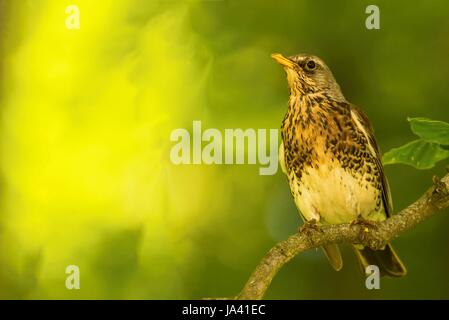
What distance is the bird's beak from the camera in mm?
4554

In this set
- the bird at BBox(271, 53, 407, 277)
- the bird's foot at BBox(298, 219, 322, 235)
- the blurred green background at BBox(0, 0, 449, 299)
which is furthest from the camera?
the blurred green background at BBox(0, 0, 449, 299)

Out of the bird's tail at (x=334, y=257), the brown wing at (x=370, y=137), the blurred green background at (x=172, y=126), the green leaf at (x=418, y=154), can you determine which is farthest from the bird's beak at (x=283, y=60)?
the green leaf at (x=418, y=154)

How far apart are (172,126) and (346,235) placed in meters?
2.19

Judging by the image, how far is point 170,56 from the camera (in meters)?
5.61

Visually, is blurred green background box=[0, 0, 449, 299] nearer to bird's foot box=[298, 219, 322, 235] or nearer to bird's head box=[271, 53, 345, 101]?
bird's head box=[271, 53, 345, 101]

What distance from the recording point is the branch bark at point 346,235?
3.09 meters

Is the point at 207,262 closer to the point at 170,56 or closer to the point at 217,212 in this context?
the point at 217,212

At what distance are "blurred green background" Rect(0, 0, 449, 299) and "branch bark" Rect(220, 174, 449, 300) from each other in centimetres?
184

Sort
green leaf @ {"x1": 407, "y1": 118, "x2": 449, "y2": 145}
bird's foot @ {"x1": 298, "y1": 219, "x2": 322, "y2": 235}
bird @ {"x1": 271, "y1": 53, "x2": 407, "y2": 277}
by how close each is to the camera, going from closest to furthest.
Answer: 1. green leaf @ {"x1": 407, "y1": 118, "x2": 449, "y2": 145}
2. bird's foot @ {"x1": 298, "y1": 219, "x2": 322, "y2": 235}
3. bird @ {"x1": 271, "y1": 53, "x2": 407, "y2": 277}

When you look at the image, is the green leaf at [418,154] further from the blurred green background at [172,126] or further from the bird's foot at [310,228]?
the blurred green background at [172,126]

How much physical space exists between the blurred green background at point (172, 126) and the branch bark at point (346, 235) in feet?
6.03

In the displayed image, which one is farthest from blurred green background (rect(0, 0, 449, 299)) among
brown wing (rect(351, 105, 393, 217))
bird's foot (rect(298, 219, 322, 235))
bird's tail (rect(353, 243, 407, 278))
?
bird's foot (rect(298, 219, 322, 235))

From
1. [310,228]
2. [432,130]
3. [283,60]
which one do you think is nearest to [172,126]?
[283,60]

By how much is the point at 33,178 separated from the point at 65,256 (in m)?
0.64
